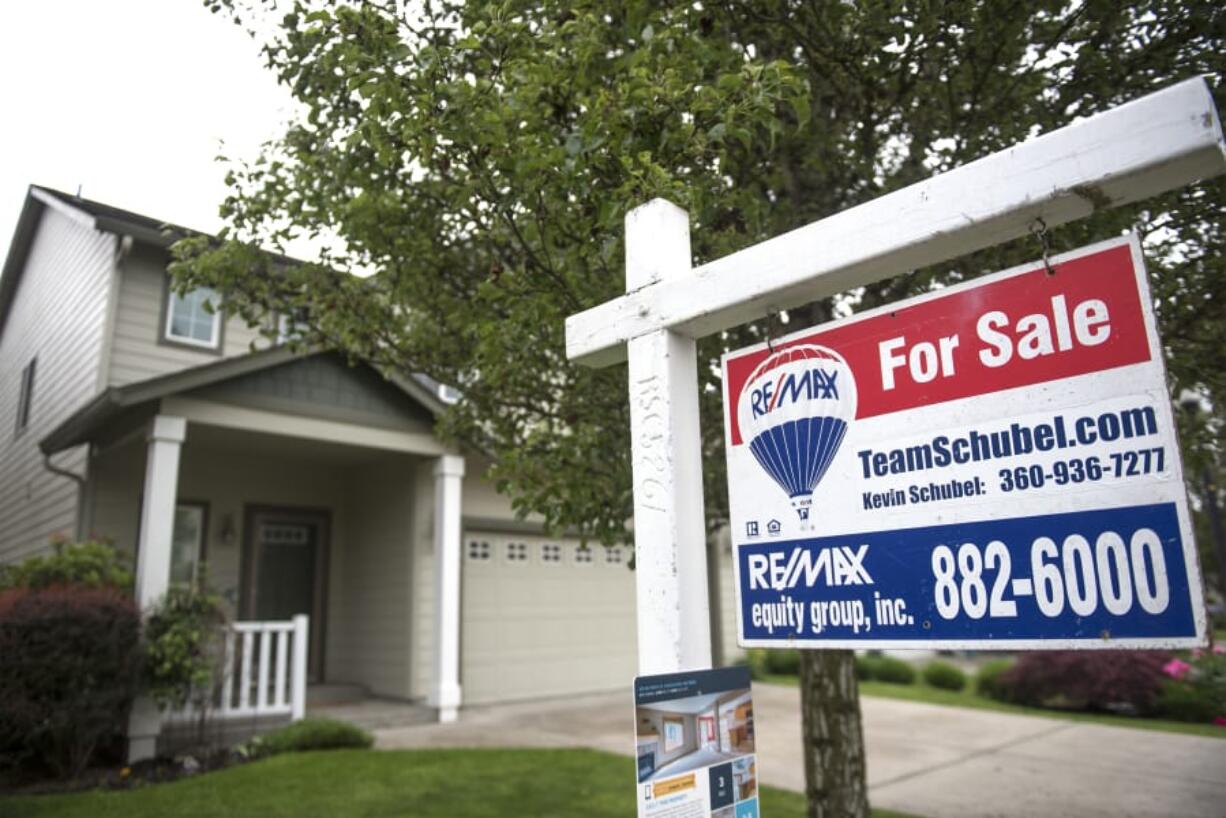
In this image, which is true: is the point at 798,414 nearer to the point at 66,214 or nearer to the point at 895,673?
the point at 66,214

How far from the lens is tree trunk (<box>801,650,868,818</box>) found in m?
4.04

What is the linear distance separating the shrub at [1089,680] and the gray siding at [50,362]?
12130 mm

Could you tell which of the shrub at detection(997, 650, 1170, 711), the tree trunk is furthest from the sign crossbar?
the shrub at detection(997, 650, 1170, 711)

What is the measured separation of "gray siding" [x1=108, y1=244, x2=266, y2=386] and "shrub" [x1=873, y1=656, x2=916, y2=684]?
11.2 meters

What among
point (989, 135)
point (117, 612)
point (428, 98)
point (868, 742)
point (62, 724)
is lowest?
point (868, 742)

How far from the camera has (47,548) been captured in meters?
10.4

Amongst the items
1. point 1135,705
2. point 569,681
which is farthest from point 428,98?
point 1135,705

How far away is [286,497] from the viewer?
429 inches

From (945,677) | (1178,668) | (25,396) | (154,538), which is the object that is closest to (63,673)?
(154,538)

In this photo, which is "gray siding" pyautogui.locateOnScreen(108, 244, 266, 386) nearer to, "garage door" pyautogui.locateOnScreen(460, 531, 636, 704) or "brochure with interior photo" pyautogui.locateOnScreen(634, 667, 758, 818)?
"garage door" pyautogui.locateOnScreen(460, 531, 636, 704)

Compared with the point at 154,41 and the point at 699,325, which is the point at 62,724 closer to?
the point at 154,41

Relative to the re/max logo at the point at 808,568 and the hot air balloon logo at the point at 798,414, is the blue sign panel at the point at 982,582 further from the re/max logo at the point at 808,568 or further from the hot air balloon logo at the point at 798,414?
the hot air balloon logo at the point at 798,414

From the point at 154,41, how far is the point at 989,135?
208 inches

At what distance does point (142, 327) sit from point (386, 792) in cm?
669
